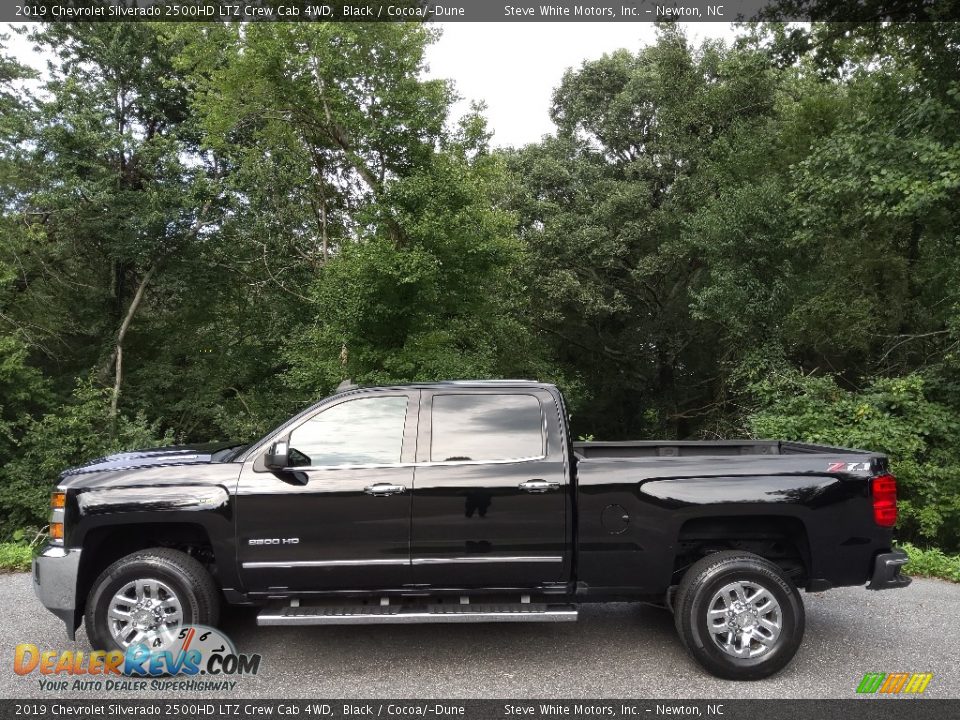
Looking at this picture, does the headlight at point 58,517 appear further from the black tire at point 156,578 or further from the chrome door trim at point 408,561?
the chrome door trim at point 408,561

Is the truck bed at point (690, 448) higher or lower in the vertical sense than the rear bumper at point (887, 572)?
higher

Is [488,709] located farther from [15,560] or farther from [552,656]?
[15,560]

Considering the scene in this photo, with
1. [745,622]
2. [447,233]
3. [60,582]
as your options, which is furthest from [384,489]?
[447,233]

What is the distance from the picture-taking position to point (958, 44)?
37.3 feet

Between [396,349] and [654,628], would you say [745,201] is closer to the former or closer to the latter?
[396,349]

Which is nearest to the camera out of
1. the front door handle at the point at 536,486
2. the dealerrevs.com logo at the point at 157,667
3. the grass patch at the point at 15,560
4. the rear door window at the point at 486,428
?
the dealerrevs.com logo at the point at 157,667

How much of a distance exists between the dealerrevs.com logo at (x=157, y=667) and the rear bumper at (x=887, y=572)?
13.1 feet

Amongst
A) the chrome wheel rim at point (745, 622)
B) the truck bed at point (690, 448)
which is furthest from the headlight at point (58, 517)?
the chrome wheel rim at point (745, 622)

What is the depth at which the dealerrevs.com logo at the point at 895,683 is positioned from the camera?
3.86 metres

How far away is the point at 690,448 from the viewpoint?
5.14m

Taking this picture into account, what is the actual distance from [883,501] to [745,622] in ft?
3.86

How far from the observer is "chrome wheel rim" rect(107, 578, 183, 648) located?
13.6ft

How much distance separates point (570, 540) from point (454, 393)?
1.25m

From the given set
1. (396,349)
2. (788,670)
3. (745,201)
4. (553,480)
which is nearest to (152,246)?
(396,349)
